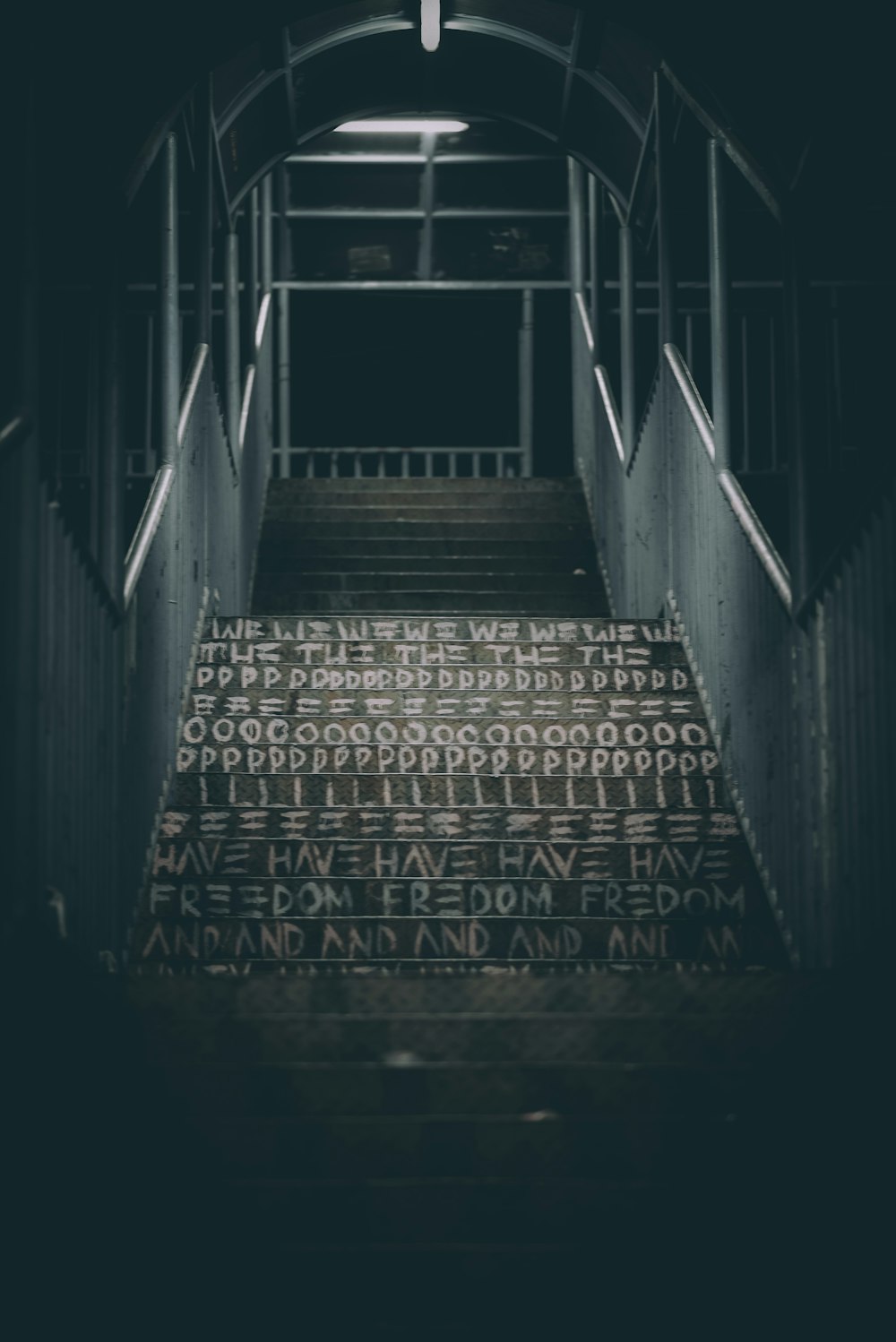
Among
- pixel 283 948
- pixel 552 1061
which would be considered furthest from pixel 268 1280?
pixel 283 948

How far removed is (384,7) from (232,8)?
218 centimetres

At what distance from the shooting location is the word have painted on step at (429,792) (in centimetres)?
645

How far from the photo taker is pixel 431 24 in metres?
8.20

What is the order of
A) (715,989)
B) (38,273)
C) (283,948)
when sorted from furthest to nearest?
(283,948), (38,273), (715,989)

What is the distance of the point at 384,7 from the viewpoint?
8289 mm

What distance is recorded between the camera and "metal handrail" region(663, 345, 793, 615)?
590 centimetres

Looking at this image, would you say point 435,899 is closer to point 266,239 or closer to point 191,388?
point 191,388

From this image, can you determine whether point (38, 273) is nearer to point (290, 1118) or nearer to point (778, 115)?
point (290, 1118)

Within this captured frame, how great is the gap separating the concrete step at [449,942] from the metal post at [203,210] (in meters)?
3.43

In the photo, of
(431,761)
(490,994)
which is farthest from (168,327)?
(490,994)

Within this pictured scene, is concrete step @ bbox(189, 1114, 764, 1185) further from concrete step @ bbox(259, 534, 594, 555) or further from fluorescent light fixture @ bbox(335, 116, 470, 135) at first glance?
fluorescent light fixture @ bbox(335, 116, 470, 135)

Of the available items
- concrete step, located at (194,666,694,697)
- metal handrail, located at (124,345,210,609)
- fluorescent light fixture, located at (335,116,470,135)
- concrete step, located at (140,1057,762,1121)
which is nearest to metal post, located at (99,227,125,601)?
metal handrail, located at (124,345,210,609)

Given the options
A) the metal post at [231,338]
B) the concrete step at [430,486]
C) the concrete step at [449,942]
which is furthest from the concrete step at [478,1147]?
the concrete step at [430,486]

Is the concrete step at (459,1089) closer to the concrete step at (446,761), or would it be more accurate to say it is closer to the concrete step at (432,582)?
the concrete step at (446,761)
